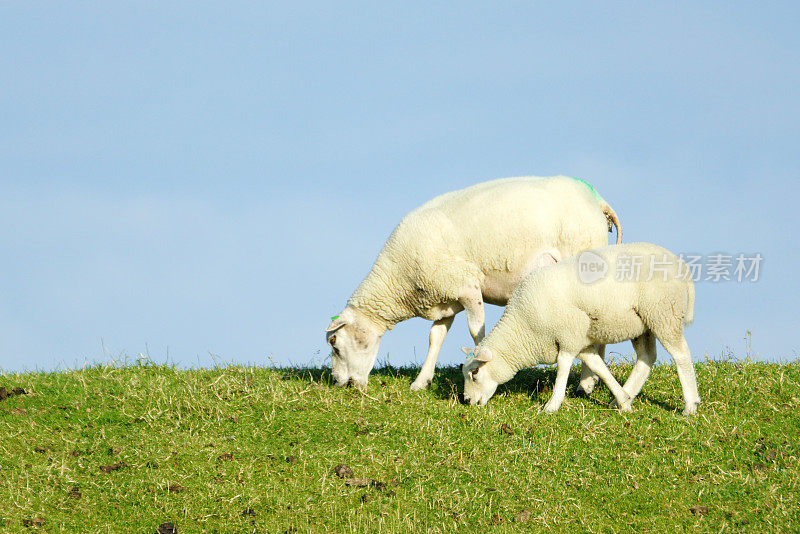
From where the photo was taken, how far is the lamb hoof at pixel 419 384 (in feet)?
41.0

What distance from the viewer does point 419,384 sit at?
12.6 m

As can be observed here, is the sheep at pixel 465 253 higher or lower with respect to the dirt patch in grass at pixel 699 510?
higher

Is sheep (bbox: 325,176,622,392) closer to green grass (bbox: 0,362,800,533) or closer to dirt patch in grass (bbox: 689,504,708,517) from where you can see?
green grass (bbox: 0,362,800,533)

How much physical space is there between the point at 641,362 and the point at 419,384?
11.1ft

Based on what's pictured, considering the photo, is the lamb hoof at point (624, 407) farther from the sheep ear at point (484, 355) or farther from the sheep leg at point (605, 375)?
the sheep ear at point (484, 355)

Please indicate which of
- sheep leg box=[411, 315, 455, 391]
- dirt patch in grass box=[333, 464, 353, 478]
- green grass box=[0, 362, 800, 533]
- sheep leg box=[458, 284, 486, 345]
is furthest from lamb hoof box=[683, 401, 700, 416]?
dirt patch in grass box=[333, 464, 353, 478]

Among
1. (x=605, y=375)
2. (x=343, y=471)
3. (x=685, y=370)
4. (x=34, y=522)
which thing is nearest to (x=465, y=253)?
(x=605, y=375)

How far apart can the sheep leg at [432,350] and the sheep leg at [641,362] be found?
120 inches

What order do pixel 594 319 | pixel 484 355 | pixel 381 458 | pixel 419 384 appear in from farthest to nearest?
1. pixel 419 384
2. pixel 484 355
3. pixel 594 319
4. pixel 381 458

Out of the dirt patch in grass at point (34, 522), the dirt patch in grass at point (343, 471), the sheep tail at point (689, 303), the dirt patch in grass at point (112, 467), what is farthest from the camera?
the sheep tail at point (689, 303)

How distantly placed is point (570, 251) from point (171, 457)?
→ 6585 mm

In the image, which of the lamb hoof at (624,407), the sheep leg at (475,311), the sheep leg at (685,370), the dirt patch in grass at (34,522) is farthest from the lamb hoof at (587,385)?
the dirt patch in grass at (34,522)

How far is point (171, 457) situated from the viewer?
31.1 feet

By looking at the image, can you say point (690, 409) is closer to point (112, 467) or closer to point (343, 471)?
point (343, 471)
